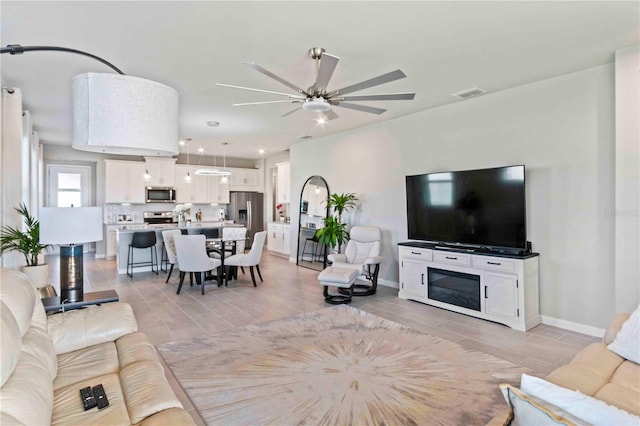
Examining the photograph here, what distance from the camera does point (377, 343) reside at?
11.2 feet

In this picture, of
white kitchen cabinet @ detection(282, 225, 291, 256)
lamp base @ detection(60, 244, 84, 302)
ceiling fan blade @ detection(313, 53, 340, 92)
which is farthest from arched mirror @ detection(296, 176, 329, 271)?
lamp base @ detection(60, 244, 84, 302)

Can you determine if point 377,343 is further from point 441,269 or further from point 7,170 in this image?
point 7,170

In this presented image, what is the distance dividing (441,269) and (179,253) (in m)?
3.88

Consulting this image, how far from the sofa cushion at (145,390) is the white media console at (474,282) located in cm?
363

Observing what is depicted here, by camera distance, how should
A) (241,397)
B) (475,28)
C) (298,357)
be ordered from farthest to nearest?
(298,357) < (475,28) < (241,397)

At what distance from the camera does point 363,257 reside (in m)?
5.76

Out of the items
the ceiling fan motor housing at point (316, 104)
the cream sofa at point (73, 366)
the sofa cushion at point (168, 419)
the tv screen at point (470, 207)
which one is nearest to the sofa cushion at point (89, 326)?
the cream sofa at point (73, 366)

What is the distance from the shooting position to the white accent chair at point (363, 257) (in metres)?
5.30

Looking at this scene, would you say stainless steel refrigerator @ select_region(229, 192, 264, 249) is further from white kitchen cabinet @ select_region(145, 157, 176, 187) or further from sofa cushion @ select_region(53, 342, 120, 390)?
sofa cushion @ select_region(53, 342, 120, 390)

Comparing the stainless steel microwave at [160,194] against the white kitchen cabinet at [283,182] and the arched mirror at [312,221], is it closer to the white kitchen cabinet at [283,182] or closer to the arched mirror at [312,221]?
the white kitchen cabinet at [283,182]

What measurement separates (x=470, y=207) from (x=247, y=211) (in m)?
7.47

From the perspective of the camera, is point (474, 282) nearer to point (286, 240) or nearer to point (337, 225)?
point (337, 225)

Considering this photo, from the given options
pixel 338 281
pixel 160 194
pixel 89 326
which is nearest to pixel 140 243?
pixel 160 194

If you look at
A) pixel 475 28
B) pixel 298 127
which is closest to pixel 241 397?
pixel 475 28
